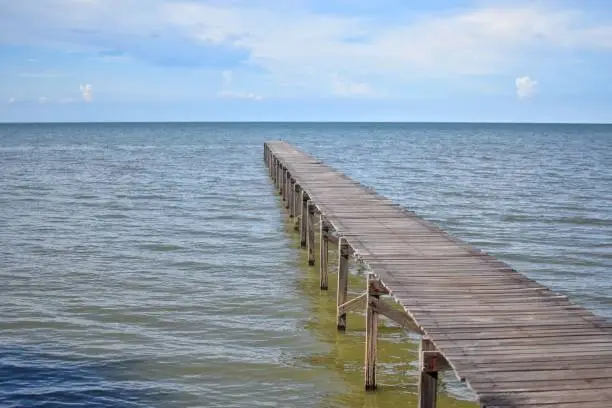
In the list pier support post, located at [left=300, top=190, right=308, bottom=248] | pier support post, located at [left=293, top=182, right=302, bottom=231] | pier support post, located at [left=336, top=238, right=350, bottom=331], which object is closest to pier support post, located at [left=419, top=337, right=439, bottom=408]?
pier support post, located at [left=336, top=238, right=350, bottom=331]

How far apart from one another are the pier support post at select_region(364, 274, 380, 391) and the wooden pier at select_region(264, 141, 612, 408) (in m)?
0.01

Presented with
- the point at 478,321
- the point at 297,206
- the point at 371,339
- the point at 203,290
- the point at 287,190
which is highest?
the point at 478,321

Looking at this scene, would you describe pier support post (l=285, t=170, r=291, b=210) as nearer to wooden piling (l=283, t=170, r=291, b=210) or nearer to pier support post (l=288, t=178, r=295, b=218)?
wooden piling (l=283, t=170, r=291, b=210)

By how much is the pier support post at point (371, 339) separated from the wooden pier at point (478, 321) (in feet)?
0.04

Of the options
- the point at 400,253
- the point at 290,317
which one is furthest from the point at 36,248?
the point at 400,253

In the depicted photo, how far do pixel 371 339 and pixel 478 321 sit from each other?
7.08 ft

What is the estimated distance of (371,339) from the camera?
9.53 m

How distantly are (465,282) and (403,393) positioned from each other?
1599 millimetres

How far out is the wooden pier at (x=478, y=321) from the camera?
19.8 feet

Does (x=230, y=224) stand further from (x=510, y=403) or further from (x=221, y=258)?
(x=510, y=403)

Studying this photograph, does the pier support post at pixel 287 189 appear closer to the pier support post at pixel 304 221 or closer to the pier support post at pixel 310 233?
the pier support post at pixel 304 221

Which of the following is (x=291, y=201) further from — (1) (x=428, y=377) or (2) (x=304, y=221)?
(1) (x=428, y=377)

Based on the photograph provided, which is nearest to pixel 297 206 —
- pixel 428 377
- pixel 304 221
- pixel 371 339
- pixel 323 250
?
pixel 304 221

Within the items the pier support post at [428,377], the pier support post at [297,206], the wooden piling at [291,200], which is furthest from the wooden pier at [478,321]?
the wooden piling at [291,200]
